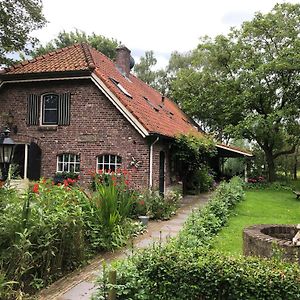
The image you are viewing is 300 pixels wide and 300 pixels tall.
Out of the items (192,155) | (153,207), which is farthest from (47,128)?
(192,155)

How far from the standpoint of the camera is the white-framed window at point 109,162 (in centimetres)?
1389

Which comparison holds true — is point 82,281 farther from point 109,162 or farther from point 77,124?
point 77,124

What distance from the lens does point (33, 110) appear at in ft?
49.2

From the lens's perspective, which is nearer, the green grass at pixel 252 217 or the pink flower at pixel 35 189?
the pink flower at pixel 35 189

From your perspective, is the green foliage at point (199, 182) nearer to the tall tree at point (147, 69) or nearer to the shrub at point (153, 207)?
the shrub at point (153, 207)

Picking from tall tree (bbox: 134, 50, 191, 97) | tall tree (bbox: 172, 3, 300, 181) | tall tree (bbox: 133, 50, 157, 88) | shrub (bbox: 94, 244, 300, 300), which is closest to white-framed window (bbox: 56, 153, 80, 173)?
shrub (bbox: 94, 244, 300, 300)

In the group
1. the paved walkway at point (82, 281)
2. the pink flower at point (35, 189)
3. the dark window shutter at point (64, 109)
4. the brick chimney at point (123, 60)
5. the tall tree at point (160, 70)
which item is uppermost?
the tall tree at point (160, 70)

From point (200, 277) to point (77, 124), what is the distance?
1106cm

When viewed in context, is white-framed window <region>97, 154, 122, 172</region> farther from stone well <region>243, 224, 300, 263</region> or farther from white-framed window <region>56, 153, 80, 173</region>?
stone well <region>243, 224, 300, 263</region>

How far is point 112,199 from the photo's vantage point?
293 inches

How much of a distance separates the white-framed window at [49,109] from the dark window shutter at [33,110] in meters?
0.22

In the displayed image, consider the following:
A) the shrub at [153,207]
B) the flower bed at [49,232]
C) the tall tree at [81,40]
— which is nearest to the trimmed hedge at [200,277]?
the flower bed at [49,232]

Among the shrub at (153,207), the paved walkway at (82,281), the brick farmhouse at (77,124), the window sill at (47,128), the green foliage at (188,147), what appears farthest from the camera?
the green foliage at (188,147)

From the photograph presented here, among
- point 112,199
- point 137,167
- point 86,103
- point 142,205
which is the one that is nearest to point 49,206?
point 112,199
